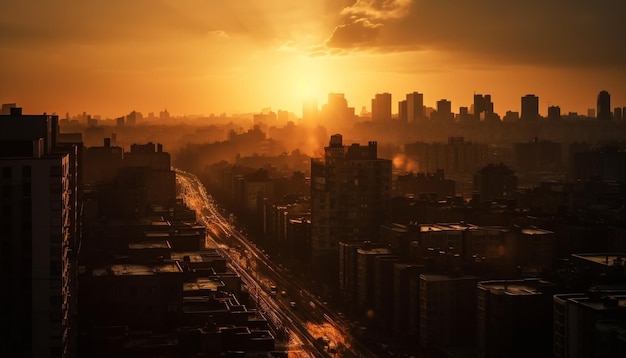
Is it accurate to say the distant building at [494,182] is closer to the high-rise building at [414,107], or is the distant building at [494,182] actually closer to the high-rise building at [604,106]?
the high-rise building at [604,106]

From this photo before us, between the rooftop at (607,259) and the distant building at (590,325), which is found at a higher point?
the rooftop at (607,259)

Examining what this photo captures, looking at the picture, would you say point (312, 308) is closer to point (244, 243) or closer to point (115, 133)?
point (244, 243)

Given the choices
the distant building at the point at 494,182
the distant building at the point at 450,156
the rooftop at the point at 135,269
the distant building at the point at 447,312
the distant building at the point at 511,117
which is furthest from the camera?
A: the distant building at the point at 511,117

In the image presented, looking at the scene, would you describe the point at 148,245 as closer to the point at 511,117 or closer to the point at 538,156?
the point at 538,156

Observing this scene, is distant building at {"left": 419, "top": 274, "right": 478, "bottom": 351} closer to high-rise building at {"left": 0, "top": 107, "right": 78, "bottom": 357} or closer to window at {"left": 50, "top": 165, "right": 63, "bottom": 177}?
high-rise building at {"left": 0, "top": 107, "right": 78, "bottom": 357}

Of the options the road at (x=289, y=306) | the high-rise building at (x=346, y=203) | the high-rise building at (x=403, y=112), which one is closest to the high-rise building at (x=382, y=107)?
the high-rise building at (x=403, y=112)

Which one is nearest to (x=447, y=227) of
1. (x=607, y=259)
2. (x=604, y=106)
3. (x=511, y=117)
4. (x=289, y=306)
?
(x=289, y=306)

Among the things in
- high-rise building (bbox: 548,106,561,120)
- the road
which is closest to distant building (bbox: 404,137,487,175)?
high-rise building (bbox: 548,106,561,120)
